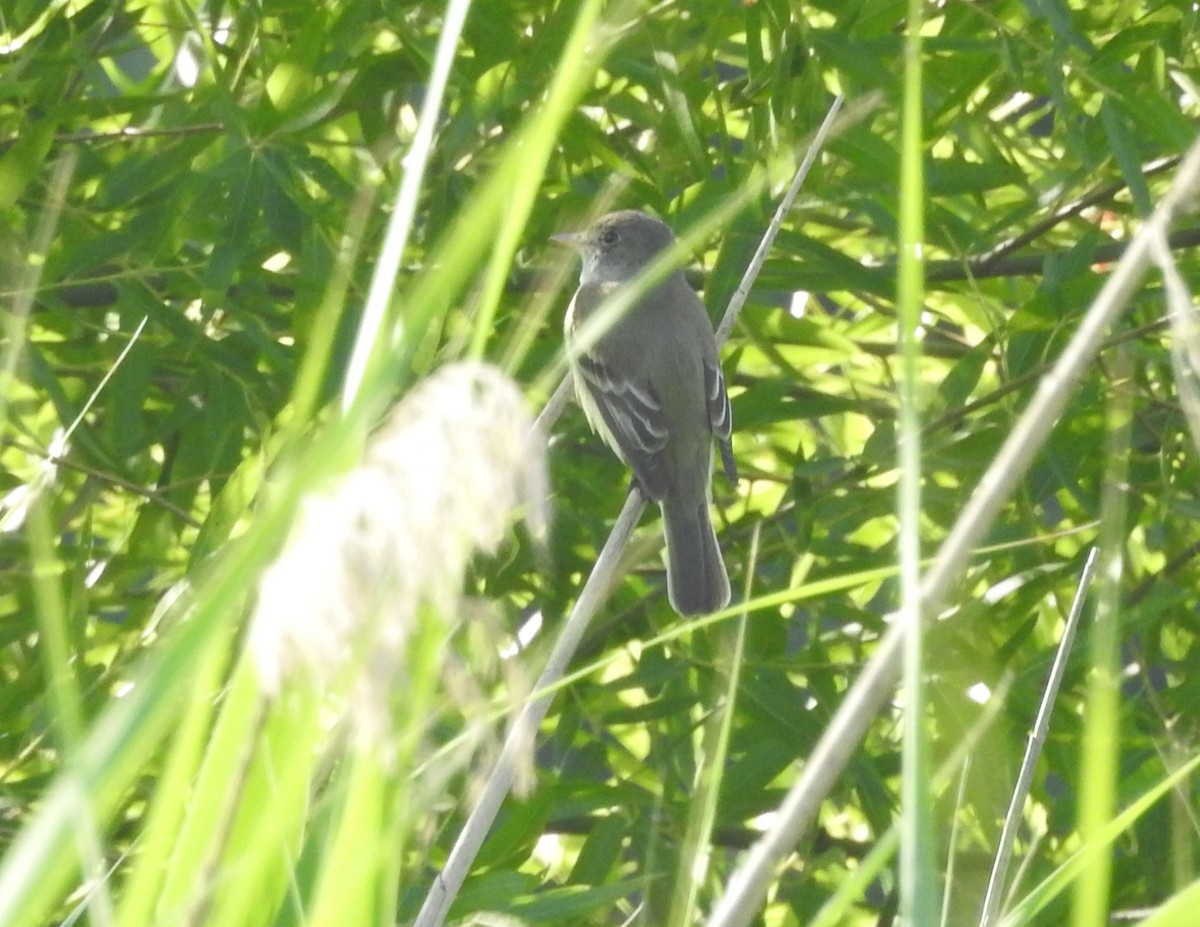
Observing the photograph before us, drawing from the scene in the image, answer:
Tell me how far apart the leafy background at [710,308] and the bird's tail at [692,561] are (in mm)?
92

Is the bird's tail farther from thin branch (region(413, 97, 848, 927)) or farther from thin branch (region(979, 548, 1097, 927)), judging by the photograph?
thin branch (region(979, 548, 1097, 927))

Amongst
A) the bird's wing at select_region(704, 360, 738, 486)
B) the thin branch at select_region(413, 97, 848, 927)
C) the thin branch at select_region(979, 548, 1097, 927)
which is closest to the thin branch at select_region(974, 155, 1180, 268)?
the bird's wing at select_region(704, 360, 738, 486)

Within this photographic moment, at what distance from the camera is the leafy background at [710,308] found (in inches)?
118

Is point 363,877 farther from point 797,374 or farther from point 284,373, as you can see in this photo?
point 797,374

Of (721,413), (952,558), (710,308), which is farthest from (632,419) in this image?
(952,558)

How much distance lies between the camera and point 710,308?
3543 millimetres

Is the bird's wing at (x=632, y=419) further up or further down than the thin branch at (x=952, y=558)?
further down

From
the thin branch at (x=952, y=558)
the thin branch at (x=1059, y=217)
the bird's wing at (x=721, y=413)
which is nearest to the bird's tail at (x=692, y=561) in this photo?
the bird's wing at (x=721, y=413)

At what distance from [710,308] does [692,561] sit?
1.89 ft

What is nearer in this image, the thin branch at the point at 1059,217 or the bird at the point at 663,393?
the thin branch at the point at 1059,217

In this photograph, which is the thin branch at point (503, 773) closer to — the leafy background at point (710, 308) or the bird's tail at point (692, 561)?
the leafy background at point (710, 308)

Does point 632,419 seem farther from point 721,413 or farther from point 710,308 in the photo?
point 710,308

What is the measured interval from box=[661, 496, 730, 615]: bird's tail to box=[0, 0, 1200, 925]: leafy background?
0.09 metres

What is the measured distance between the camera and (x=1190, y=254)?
373cm
